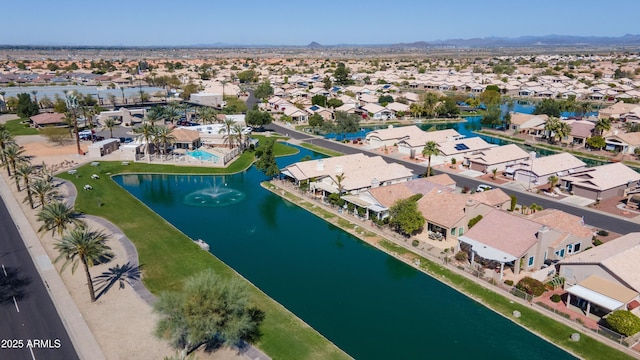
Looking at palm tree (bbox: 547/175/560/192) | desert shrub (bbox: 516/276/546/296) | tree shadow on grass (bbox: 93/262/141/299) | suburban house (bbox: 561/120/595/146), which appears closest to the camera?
desert shrub (bbox: 516/276/546/296)

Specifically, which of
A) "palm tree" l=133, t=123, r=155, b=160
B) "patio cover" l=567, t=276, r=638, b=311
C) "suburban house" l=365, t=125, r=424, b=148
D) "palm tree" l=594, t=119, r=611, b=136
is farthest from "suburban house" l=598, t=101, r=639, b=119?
"palm tree" l=133, t=123, r=155, b=160

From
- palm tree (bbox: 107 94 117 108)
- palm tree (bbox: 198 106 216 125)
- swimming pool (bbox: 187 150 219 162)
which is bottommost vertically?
swimming pool (bbox: 187 150 219 162)

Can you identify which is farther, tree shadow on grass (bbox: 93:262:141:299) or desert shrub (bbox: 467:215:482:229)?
desert shrub (bbox: 467:215:482:229)

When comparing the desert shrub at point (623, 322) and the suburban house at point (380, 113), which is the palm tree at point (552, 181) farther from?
the suburban house at point (380, 113)

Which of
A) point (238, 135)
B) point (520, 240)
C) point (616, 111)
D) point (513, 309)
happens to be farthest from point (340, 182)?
point (616, 111)

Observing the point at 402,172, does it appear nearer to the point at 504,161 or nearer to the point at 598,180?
the point at 504,161

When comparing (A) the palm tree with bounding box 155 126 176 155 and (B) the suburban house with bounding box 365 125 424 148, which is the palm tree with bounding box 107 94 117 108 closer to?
(A) the palm tree with bounding box 155 126 176 155

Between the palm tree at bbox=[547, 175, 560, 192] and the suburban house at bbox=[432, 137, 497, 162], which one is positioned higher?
the suburban house at bbox=[432, 137, 497, 162]

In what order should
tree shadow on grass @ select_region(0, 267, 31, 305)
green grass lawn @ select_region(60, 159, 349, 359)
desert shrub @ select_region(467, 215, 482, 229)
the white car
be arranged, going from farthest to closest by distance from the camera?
the white car, desert shrub @ select_region(467, 215, 482, 229), tree shadow on grass @ select_region(0, 267, 31, 305), green grass lawn @ select_region(60, 159, 349, 359)
